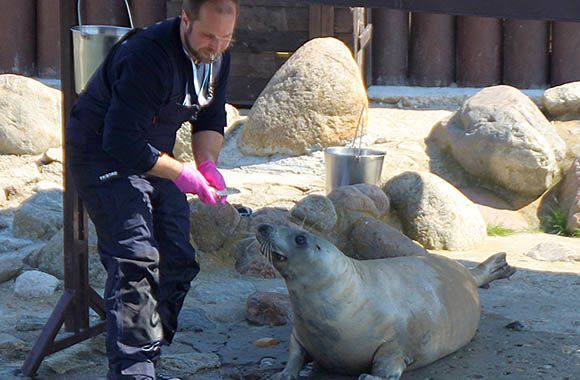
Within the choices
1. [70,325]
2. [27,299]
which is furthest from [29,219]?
[70,325]

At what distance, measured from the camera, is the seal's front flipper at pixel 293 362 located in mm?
4672

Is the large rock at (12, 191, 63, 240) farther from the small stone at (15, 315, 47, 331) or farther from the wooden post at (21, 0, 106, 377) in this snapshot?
the wooden post at (21, 0, 106, 377)

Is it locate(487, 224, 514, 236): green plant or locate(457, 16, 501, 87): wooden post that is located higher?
locate(457, 16, 501, 87): wooden post

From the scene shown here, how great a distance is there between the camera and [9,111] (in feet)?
28.9

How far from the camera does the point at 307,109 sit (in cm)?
868

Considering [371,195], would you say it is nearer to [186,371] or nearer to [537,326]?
[537,326]

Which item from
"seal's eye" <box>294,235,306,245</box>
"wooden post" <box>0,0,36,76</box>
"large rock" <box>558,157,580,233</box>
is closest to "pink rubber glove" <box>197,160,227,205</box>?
"seal's eye" <box>294,235,306,245</box>

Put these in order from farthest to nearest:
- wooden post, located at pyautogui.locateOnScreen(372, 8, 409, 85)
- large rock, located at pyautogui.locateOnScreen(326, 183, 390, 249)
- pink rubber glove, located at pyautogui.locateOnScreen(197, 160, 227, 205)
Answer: wooden post, located at pyautogui.locateOnScreen(372, 8, 409, 85) < large rock, located at pyautogui.locateOnScreen(326, 183, 390, 249) < pink rubber glove, located at pyautogui.locateOnScreen(197, 160, 227, 205)

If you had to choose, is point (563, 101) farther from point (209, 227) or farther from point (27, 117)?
point (27, 117)

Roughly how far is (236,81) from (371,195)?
10.8ft

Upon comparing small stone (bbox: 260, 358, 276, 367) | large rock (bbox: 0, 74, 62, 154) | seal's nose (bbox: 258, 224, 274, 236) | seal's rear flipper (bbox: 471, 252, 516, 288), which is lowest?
small stone (bbox: 260, 358, 276, 367)

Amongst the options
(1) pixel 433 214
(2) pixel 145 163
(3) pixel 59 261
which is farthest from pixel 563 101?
(2) pixel 145 163

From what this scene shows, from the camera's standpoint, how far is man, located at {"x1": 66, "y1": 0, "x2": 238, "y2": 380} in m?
4.00

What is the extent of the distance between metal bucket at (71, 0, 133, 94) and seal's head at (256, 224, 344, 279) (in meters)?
1.06
